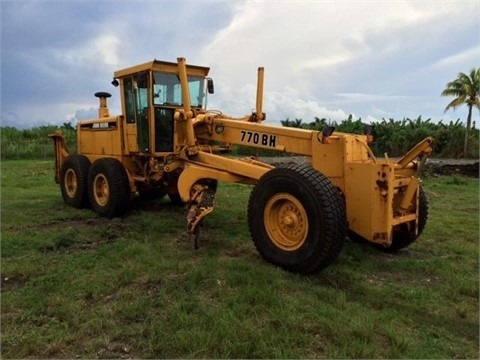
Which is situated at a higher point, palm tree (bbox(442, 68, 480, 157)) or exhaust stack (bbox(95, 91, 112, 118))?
palm tree (bbox(442, 68, 480, 157))

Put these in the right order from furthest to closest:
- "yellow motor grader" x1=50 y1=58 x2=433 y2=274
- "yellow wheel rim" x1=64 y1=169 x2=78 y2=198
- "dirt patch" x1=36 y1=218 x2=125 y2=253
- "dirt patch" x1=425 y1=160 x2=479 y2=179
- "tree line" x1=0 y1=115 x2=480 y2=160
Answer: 1. "tree line" x1=0 y1=115 x2=480 y2=160
2. "dirt patch" x1=425 y1=160 x2=479 y2=179
3. "yellow wheel rim" x1=64 y1=169 x2=78 y2=198
4. "dirt patch" x1=36 y1=218 x2=125 y2=253
5. "yellow motor grader" x1=50 y1=58 x2=433 y2=274

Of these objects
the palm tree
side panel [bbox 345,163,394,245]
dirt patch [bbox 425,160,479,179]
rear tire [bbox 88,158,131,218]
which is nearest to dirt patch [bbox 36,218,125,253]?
rear tire [bbox 88,158,131,218]

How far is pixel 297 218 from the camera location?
5.62 metres

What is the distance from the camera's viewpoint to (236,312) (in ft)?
14.2

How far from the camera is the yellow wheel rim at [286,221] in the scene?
5570 mm

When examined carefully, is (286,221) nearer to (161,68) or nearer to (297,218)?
(297,218)

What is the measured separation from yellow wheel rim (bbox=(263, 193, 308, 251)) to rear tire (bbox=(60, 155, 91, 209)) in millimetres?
5219

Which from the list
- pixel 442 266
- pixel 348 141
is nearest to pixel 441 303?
pixel 442 266

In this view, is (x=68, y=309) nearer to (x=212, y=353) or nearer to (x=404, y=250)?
(x=212, y=353)

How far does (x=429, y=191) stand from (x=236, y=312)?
10800 millimetres

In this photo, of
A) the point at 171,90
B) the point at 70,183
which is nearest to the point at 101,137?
the point at 70,183

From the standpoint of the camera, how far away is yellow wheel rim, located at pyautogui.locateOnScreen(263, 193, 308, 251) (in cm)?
557

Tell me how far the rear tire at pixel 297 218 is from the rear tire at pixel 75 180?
4986 millimetres

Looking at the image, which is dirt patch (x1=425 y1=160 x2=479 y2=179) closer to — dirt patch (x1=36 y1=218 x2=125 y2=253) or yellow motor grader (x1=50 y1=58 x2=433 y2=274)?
yellow motor grader (x1=50 y1=58 x2=433 y2=274)
